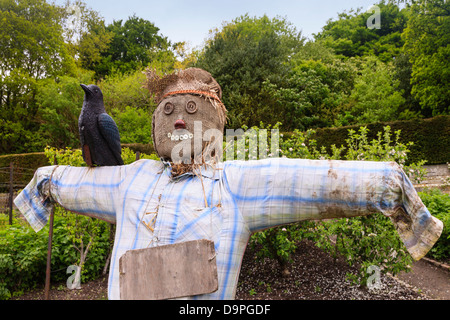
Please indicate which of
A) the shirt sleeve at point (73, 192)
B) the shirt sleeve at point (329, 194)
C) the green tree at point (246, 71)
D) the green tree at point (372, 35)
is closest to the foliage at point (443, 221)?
the shirt sleeve at point (329, 194)

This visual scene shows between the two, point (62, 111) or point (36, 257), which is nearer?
point (36, 257)

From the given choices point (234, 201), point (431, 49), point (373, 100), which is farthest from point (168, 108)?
point (373, 100)

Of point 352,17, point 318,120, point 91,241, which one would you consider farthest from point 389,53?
point 91,241

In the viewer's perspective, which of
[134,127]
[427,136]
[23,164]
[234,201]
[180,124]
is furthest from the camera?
[23,164]

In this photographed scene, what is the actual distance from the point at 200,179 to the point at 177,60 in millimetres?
→ 22115

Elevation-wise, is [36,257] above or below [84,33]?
below

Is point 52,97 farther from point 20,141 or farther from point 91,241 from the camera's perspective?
point 91,241

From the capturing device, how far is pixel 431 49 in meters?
14.0

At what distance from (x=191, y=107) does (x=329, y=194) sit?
92 centimetres

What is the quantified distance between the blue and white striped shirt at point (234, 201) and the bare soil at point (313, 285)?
9.65ft

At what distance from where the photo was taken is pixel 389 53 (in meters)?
21.2

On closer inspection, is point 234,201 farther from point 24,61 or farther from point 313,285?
point 24,61

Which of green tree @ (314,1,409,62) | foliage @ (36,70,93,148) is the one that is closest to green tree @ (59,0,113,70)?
foliage @ (36,70,93,148)

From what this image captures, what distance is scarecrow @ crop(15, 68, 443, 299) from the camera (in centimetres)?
151
